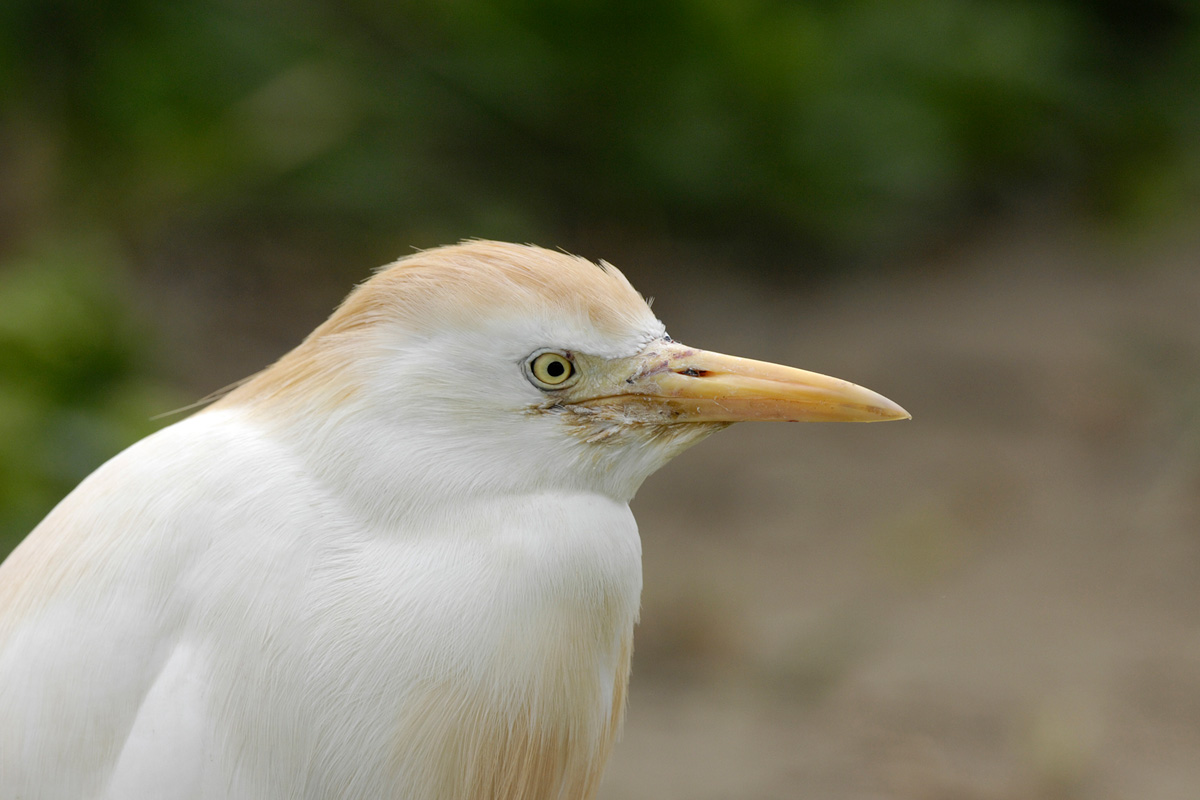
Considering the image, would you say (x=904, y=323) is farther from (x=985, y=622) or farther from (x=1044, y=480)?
Result: (x=985, y=622)

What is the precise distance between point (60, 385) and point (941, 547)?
9.34ft

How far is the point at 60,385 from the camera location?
10.6ft

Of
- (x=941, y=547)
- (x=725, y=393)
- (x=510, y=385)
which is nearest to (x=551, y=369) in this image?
(x=510, y=385)

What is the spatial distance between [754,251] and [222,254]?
94.0 inches

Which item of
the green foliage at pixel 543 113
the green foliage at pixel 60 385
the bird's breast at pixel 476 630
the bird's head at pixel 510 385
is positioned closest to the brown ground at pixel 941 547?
the green foliage at pixel 543 113

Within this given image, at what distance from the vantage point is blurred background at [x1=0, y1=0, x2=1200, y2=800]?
3350 millimetres

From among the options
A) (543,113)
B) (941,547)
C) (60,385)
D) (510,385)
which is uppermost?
(543,113)

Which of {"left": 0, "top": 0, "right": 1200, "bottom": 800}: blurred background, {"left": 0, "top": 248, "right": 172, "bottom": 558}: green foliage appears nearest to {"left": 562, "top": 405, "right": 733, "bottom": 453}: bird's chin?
{"left": 0, "top": 248, "right": 172, "bottom": 558}: green foliage

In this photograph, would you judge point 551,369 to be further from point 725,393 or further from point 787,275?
point 787,275

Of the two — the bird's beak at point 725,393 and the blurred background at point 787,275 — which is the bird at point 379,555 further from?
the blurred background at point 787,275

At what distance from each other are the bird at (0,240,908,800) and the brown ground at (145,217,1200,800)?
2026 mm

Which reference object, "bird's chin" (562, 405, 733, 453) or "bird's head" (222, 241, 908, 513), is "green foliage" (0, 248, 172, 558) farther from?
"bird's chin" (562, 405, 733, 453)

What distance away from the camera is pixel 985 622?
3799mm

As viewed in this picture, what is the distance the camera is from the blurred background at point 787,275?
3350 mm
